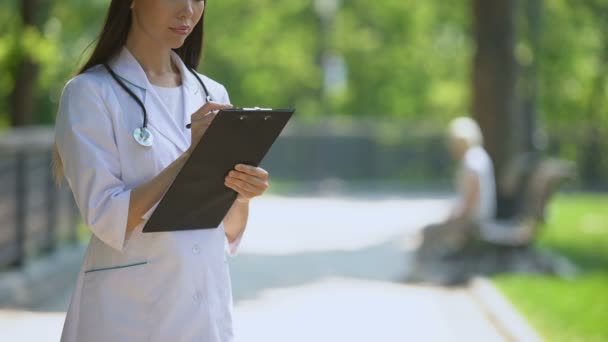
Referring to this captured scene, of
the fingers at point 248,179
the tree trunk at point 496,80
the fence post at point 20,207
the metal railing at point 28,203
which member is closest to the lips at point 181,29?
the fingers at point 248,179

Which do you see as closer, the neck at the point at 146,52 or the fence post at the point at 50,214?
the neck at the point at 146,52

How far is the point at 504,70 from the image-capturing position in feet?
49.7

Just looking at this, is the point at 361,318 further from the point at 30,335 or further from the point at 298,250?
the point at 298,250

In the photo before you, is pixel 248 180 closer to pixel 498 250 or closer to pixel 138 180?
pixel 138 180

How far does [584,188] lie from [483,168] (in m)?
17.1

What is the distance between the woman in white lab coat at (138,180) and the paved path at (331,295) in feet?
18.2

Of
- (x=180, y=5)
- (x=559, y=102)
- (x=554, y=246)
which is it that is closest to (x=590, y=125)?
(x=559, y=102)

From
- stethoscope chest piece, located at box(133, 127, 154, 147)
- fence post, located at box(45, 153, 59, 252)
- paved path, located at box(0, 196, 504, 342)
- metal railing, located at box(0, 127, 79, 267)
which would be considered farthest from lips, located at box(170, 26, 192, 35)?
fence post, located at box(45, 153, 59, 252)

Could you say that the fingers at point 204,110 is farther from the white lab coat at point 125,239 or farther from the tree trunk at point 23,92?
the tree trunk at point 23,92

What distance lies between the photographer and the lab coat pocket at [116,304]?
321 cm

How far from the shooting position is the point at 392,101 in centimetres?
3931

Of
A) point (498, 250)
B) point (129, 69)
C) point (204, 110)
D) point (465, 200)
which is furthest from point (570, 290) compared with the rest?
point (204, 110)

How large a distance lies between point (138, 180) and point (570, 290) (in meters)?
8.56

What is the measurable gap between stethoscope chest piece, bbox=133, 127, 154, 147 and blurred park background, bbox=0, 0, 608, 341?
227cm
